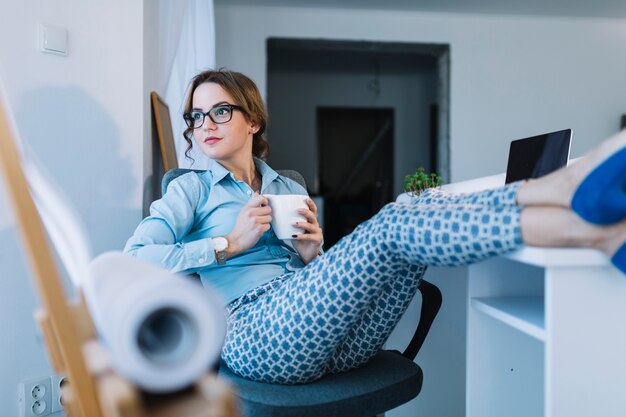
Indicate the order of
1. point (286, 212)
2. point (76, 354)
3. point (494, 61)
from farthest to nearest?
point (494, 61) < point (286, 212) < point (76, 354)

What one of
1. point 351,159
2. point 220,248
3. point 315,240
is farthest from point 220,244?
point 351,159

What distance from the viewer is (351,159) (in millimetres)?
8922

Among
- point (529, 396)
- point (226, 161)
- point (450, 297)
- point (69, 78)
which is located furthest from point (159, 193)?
point (529, 396)

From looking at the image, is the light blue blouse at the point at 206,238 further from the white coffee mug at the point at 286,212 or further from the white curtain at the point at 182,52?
the white curtain at the point at 182,52

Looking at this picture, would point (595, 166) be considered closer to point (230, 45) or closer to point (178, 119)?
point (178, 119)

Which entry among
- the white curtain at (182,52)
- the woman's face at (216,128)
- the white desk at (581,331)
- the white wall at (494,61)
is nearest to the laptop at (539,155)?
the white desk at (581,331)

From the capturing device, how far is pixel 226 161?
1581 mm

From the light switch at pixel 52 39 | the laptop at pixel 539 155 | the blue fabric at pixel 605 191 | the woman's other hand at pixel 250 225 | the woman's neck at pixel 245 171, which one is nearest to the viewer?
the blue fabric at pixel 605 191

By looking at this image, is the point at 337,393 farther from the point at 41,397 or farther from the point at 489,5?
the point at 489,5

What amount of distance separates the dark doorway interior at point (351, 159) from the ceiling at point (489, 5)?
317 cm

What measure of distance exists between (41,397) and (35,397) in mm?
20

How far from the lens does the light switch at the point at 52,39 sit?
5.67ft

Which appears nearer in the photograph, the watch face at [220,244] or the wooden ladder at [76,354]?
the wooden ladder at [76,354]

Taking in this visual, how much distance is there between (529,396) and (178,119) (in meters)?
1.89
